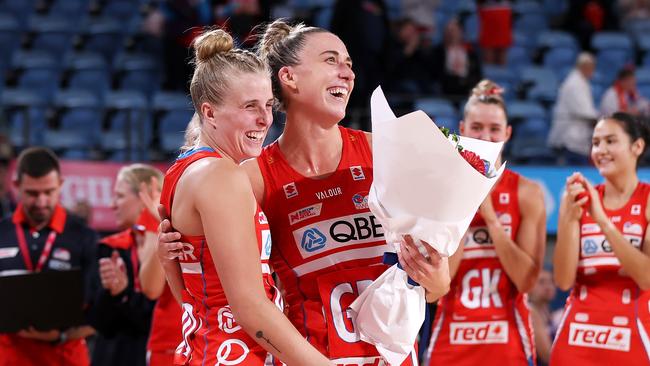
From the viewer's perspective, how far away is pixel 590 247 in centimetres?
467

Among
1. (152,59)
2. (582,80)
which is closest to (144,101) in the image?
(152,59)

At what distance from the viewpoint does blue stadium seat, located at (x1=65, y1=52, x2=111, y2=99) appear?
11.7m

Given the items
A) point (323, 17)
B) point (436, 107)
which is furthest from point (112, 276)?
point (323, 17)

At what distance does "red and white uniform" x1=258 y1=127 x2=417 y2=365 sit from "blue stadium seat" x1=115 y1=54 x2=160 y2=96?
339 inches

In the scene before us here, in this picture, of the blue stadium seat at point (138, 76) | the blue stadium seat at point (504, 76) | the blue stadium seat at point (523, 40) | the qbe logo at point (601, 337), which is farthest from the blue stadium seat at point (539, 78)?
the qbe logo at point (601, 337)

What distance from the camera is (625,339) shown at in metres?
4.50

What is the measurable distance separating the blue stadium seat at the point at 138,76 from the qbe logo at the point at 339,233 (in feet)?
28.4

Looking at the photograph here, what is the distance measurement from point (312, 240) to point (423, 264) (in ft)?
1.84

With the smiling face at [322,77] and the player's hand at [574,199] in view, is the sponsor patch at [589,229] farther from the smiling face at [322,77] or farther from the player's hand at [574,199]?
the smiling face at [322,77]

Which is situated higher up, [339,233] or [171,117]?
[171,117]

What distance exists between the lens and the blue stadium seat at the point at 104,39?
12438mm

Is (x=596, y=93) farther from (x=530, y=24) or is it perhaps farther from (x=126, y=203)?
(x=126, y=203)

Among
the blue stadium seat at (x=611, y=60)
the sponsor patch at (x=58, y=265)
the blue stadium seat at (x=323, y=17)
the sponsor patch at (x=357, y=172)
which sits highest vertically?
the blue stadium seat at (x=323, y=17)

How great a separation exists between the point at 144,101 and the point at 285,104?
26.4ft
